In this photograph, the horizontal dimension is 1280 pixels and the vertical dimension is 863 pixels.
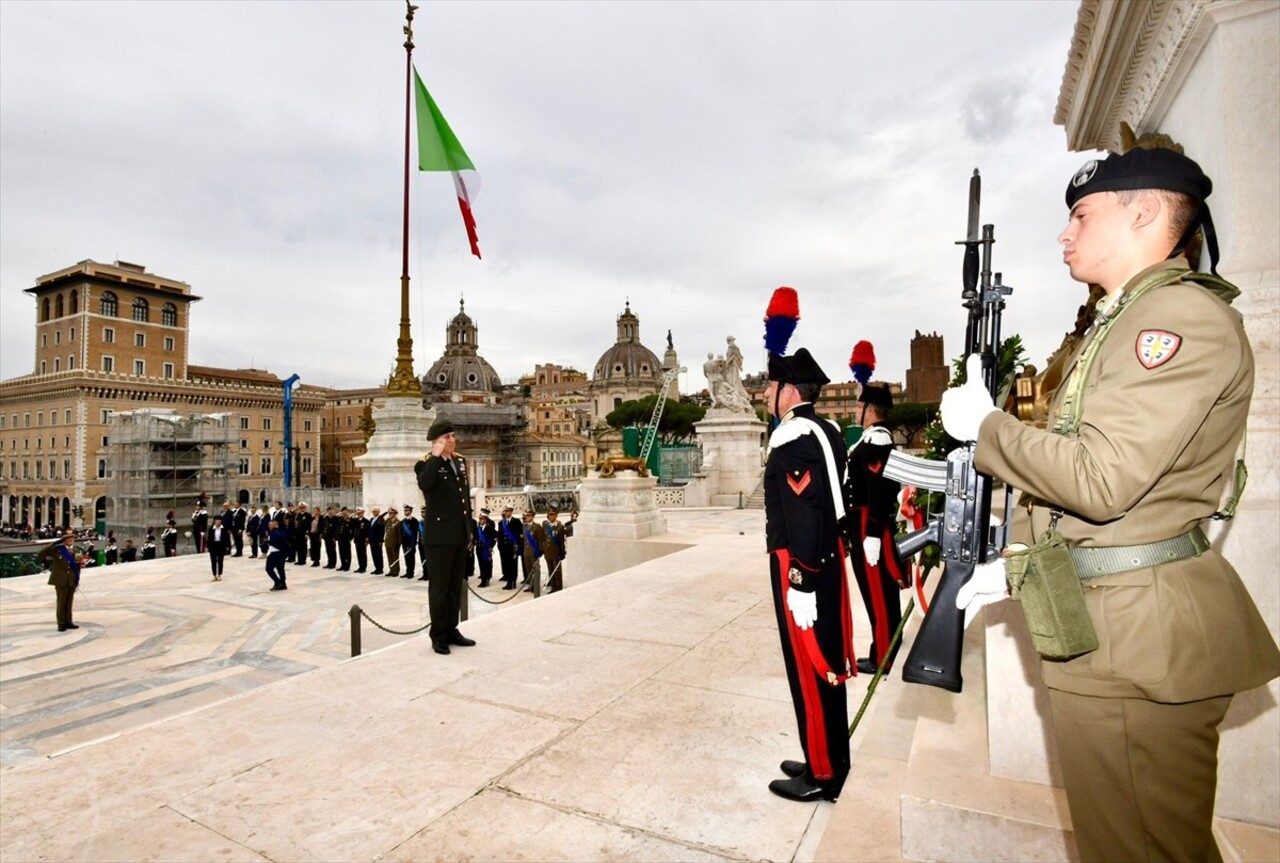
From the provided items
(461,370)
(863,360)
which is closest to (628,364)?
(461,370)

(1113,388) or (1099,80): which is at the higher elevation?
(1099,80)

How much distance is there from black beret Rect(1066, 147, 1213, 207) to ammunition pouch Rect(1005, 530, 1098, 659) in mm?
825

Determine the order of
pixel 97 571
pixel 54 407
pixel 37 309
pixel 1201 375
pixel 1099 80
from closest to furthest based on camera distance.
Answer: pixel 1201 375 < pixel 1099 80 < pixel 97 571 < pixel 54 407 < pixel 37 309

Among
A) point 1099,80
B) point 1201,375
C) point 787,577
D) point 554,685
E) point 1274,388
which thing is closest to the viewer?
point 1201,375

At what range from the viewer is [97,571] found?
46.1 ft

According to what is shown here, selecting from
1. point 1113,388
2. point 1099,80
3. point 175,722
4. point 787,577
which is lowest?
point 175,722

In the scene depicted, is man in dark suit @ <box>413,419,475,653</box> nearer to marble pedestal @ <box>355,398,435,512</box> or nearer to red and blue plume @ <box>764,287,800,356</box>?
red and blue plume @ <box>764,287,800,356</box>

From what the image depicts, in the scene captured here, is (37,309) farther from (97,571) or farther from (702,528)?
(702,528)

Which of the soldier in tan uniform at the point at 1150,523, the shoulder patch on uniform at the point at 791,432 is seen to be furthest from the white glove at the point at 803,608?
the soldier in tan uniform at the point at 1150,523

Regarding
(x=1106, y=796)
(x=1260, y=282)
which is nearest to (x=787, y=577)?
(x=1106, y=796)

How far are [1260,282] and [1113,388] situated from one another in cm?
A: 141

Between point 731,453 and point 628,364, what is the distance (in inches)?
4116

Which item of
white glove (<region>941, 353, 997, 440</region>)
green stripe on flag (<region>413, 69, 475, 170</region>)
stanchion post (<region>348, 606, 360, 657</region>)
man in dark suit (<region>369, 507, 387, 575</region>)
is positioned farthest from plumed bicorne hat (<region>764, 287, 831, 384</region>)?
green stripe on flag (<region>413, 69, 475, 170</region>)

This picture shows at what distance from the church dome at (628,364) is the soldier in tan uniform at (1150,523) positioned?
398ft
